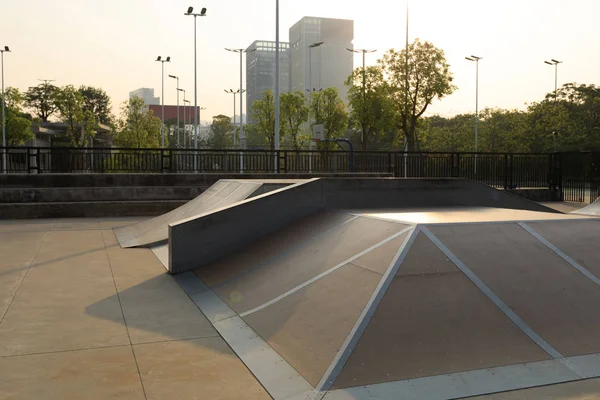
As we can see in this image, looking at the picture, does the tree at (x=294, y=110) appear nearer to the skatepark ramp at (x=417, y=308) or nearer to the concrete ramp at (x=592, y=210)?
the concrete ramp at (x=592, y=210)

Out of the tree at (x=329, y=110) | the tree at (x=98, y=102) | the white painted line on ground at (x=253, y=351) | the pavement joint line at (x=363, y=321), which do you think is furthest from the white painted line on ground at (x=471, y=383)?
the tree at (x=98, y=102)

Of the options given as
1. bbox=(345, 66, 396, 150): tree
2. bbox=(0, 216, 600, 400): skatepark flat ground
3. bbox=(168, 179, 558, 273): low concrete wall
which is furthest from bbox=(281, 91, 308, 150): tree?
bbox=(0, 216, 600, 400): skatepark flat ground

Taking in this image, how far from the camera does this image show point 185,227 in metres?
8.91

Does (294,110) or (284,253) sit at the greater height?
(294,110)

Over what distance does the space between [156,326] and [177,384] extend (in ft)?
5.97

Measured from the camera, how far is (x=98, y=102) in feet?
381

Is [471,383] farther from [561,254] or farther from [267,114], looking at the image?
[267,114]

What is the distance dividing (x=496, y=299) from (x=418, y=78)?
44.4 meters

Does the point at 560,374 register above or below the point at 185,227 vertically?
below

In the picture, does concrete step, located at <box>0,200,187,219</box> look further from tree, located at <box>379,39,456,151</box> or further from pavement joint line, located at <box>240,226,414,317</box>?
tree, located at <box>379,39,456,151</box>

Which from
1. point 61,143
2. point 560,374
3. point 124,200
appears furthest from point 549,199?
point 61,143

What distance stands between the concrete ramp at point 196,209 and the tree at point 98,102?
108 metres

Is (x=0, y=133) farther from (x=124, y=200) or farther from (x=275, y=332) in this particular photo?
(x=275, y=332)

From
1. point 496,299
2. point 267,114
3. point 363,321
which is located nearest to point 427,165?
point 496,299
